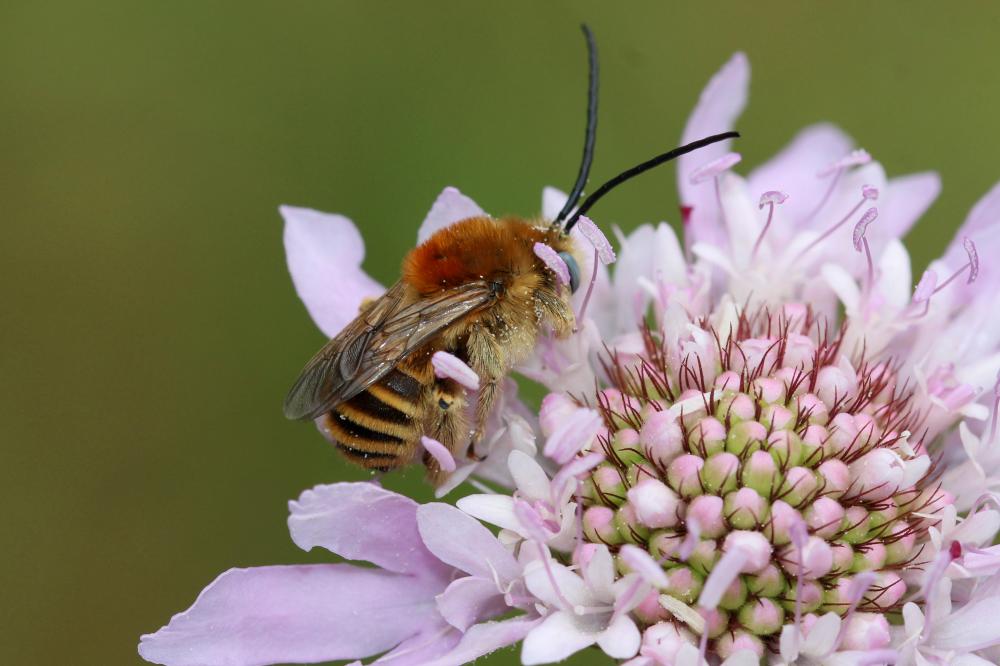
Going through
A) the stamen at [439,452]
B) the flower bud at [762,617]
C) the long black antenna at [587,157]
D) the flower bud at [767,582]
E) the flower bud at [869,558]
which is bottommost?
the flower bud at [762,617]

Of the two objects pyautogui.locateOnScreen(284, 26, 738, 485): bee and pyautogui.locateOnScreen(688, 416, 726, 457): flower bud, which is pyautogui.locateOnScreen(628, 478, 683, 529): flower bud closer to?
pyautogui.locateOnScreen(688, 416, 726, 457): flower bud

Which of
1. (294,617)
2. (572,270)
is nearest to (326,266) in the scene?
(572,270)

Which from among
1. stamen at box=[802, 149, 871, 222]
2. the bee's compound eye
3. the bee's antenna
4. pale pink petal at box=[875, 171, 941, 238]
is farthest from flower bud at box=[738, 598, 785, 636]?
pale pink petal at box=[875, 171, 941, 238]

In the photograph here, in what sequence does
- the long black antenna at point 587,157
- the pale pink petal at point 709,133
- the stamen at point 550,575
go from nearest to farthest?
the stamen at point 550,575 < the long black antenna at point 587,157 < the pale pink petal at point 709,133

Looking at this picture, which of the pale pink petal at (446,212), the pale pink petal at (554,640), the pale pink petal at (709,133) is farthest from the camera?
the pale pink petal at (709,133)

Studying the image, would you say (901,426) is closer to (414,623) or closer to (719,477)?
(719,477)

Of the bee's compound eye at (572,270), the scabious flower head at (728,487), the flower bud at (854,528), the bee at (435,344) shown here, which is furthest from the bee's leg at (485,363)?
the flower bud at (854,528)

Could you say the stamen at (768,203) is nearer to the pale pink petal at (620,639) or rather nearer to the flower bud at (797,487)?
the flower bud at (797,487)
